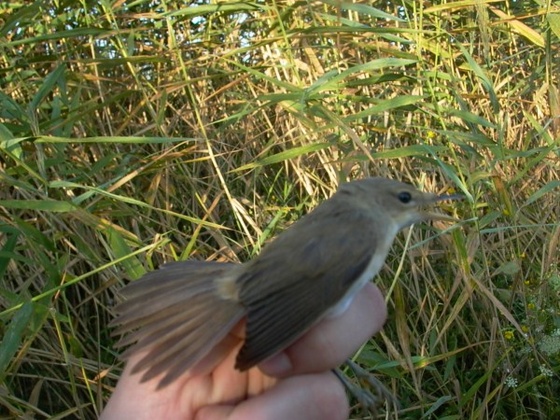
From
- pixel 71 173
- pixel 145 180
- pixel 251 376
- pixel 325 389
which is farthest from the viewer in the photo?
pixel 145 180

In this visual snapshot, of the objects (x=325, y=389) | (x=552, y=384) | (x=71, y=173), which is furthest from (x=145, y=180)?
(x=552, y=384)

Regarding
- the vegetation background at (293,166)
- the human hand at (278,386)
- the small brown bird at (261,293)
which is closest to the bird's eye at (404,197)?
the small brown bird at (261,293)

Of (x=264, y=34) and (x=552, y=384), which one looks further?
(x=264, y=34)

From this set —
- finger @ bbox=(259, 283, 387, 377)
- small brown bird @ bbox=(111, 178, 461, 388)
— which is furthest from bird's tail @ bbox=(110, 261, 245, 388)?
finger @ bbox=(259, 283, 387, 377)

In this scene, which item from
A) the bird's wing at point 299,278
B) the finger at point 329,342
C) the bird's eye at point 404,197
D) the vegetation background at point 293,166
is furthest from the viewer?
the vegetation background at point 293,166

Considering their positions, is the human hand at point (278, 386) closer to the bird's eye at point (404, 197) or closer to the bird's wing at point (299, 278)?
the bird's wing at point (299, 278)

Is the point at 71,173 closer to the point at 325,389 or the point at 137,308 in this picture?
the point at 137,308

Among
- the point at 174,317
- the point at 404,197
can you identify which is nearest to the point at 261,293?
the point at 174,317
